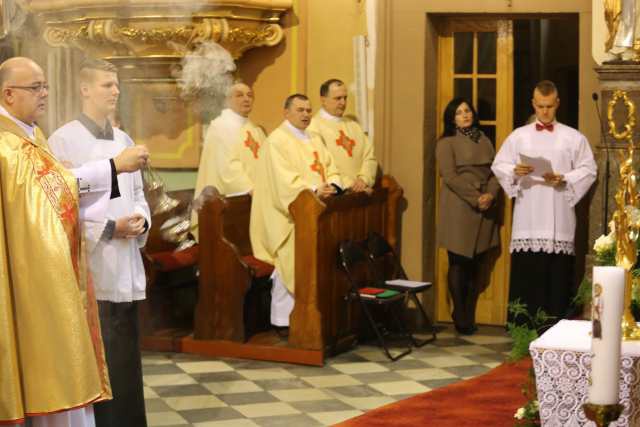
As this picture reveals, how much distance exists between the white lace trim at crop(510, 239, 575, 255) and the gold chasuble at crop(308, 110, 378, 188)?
1153mm

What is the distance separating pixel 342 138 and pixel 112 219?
3.78m

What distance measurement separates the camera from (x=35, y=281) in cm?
406

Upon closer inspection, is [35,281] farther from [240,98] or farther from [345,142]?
[345,142]

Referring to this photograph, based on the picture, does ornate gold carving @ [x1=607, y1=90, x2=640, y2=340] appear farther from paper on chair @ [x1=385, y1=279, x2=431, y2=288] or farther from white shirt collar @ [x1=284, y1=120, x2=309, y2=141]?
white shirt collar @ [x1=284, y1=120, x2=309, y2=141]

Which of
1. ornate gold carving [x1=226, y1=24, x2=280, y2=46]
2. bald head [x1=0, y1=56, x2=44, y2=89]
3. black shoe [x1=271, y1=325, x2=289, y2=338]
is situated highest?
ornate gold carving [x1=226, y1=24, x2=280, y2=46]

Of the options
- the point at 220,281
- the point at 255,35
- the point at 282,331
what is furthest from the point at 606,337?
the point at 255,35

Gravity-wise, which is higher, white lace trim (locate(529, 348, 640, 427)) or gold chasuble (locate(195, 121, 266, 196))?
gold chasuble (locate(195, 121, 266, 196))

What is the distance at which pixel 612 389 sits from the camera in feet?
7.63

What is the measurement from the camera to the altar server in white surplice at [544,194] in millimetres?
8320

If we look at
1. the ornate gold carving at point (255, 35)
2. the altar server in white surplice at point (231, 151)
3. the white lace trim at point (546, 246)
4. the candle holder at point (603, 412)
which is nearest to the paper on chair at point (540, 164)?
the white lace trim at point (546, 246)

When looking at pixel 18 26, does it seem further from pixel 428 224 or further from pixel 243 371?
pixel 428 224

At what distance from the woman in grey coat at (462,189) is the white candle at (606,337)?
20.8 ft

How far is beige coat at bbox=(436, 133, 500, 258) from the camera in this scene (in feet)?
29.0

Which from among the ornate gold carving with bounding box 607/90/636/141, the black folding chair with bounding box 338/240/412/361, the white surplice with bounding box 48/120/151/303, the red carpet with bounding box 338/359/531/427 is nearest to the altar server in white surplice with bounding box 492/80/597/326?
the ornate gold carving with bounding box 607/90/636/141
